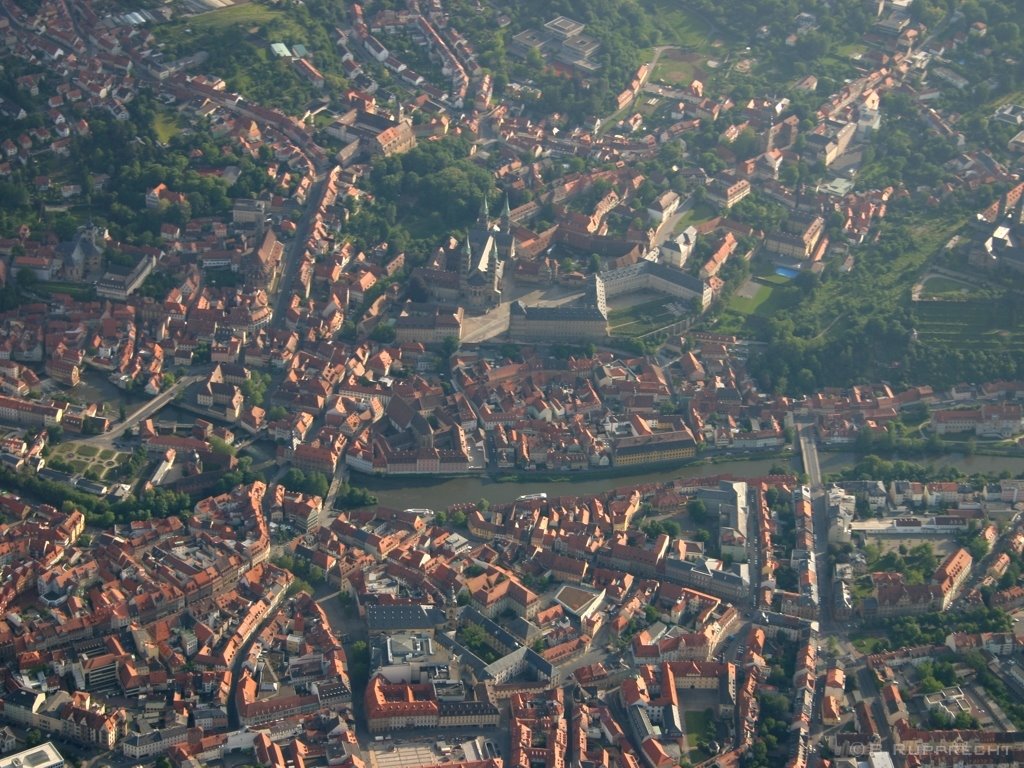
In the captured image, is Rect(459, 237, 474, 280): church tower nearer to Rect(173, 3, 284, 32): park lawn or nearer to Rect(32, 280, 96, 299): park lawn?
Rect(32, 280, 96, 299): park lawn

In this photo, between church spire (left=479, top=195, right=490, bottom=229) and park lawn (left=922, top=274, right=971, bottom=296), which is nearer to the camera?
park lawn (left=922, top=274, right=971, bottom=296)

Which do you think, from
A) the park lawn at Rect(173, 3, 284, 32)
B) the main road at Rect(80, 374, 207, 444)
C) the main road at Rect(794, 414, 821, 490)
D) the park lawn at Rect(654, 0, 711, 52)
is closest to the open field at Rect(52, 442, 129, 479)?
the main road at Rect(80, 374, 207, 444)

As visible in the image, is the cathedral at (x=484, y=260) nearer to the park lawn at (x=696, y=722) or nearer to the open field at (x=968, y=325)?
the open field at (x=968, y=325)

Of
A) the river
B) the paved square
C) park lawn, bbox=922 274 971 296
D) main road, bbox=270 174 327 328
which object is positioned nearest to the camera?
the paved square

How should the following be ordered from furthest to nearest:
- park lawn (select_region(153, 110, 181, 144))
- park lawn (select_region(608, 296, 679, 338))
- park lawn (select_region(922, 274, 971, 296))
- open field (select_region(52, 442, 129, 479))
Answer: park lawn (select_region(153, 110, 181, 144)) < park lawn (select_region(922, 274, 971, 296)) < park lawn (select_region(608, 296, 679, 338)) < open field (select_region(52, 442, 129, 479))

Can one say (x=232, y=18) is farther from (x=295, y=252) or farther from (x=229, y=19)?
(x=295, y=252)

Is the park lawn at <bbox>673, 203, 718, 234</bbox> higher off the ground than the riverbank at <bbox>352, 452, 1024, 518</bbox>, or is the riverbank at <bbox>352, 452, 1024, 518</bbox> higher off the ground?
the park lawn at <bbox>673, 203, 718, 234</bbox>

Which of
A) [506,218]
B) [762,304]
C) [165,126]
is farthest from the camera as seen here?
[165,126]

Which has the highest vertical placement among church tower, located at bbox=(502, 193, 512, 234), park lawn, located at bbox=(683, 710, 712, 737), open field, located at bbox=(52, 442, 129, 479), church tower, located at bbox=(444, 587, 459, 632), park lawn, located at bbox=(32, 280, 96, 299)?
church tower, located at bbox=(502, 193, 512, 234)

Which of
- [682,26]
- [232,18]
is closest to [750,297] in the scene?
[682,26]
